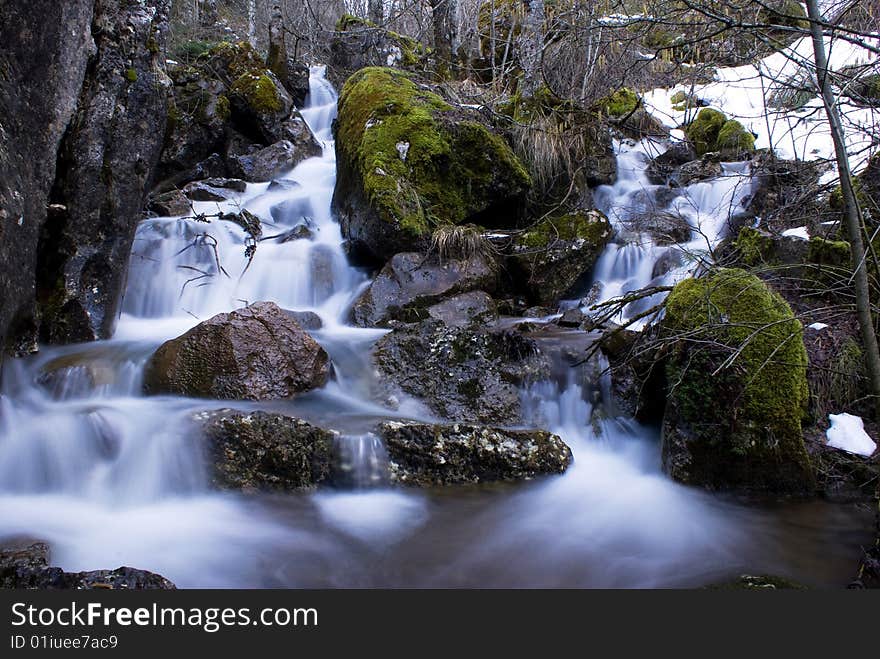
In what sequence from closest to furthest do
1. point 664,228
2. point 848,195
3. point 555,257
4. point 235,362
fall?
1. point 848,195
2. point 235,362
3. point 555,257
4. point 664,228

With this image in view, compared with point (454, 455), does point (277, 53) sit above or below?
above

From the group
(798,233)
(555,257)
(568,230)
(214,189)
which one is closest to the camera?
(798,233)

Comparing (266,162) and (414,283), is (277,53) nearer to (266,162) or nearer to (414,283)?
(266,162)

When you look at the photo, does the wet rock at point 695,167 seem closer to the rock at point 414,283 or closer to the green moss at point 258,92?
the rock at point 414,283

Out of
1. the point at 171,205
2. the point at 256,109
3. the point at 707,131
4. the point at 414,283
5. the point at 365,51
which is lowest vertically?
the point at 414,283

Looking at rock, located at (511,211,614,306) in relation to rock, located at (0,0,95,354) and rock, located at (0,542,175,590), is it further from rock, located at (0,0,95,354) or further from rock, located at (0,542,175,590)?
rock, located at (0,542,175,590)

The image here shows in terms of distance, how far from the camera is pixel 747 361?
13.2 ft

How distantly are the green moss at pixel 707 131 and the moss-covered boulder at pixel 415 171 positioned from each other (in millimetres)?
5428

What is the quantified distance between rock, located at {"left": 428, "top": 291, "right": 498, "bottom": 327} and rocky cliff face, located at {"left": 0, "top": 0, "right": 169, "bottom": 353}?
3201mm

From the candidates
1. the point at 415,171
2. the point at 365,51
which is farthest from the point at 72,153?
the point at 365,51

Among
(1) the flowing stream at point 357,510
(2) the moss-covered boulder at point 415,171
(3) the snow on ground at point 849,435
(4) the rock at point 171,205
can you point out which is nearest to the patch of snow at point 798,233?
(3) the snow on ground at point 849,435

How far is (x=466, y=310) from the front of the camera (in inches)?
255

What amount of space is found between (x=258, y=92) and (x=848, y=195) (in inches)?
429

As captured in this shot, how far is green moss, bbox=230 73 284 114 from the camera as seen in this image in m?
11.2
